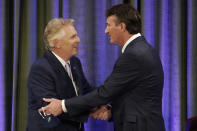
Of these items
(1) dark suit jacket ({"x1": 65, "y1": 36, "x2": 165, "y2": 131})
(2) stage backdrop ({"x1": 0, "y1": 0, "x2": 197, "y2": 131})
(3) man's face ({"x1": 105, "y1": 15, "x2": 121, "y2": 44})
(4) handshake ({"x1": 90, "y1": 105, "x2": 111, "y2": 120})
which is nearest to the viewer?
(1) dark suit jacket ({"x1": 65, "y1": 36, "x2": 165, "y2": 131})

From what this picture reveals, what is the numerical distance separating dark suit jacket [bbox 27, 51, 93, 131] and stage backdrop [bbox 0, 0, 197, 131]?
0.77 metres

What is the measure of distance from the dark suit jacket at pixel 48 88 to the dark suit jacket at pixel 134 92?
0.29ft

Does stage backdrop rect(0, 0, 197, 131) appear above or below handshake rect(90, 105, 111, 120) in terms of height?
above

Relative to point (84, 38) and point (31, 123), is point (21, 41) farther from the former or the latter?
point (31, 123)

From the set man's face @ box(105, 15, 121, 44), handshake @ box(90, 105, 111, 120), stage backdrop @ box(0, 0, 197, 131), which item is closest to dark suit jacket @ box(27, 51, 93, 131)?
handshake @ box(90, 105, 111, 120)

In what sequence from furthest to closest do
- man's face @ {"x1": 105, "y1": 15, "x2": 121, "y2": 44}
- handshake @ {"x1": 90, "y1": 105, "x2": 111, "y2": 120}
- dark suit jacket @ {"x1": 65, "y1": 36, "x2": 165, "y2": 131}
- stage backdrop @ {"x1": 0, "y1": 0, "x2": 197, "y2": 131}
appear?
stage backdrop @ {"x1": 0, "y1": 0, "x2": 197, "y2": 131}
handshake @ {"x1": 90, "y1": 105, "x2": 111, "y2": 120}
man's face @ {"x1": 105, "y1": 15, "x2": 121, "y2": 44}
dark suit jacket @ {"x1": 65, "y1": 36, "x2": 165, "y2": 131}

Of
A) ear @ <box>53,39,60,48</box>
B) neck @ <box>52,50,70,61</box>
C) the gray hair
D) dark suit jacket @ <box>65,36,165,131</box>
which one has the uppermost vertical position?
the gray hair

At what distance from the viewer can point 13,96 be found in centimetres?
292

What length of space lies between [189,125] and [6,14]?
76.5 inches

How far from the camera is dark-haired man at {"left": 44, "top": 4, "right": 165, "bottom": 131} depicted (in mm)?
2072

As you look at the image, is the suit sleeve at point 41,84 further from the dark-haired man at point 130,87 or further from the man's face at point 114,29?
the man's face at point 114,29

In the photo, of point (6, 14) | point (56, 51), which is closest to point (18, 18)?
point (6, 14)

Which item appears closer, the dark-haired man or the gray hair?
the dark-haired man

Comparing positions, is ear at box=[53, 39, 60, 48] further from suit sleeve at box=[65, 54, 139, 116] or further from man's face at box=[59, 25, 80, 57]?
suit sleeve at box=[65, 54, 139, 116]
